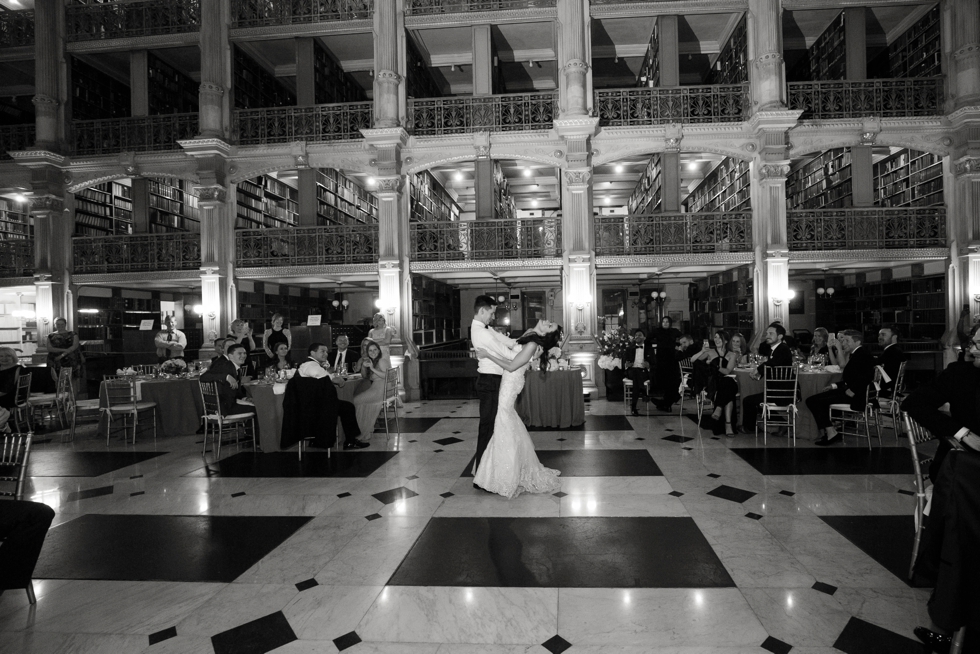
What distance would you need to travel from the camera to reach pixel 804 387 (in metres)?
6.38

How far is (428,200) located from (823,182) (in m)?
8.95

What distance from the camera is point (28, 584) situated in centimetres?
269

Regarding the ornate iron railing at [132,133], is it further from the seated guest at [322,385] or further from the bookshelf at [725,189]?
the bookshelf at [725,189]

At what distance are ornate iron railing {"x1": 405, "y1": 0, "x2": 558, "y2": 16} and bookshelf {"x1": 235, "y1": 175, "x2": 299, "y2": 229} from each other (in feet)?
16.3

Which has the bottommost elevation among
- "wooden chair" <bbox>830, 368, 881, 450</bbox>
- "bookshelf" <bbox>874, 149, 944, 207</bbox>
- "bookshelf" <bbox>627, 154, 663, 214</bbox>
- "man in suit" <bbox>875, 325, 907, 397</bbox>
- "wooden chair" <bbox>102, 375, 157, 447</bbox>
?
"wooden chair" <bbox>830, 368, 881, 450</bbox>

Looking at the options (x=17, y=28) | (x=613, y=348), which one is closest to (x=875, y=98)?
(x=613, y=348)

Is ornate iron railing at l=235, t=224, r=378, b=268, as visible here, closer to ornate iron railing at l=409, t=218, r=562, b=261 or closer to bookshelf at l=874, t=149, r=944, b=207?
ornate iron railing at l=409, t=218, r=562, b=261

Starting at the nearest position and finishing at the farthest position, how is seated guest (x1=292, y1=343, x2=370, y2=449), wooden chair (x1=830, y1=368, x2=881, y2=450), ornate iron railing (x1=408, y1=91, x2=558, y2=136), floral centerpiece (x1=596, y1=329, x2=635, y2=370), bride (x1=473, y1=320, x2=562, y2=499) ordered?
bride (x1=473, y1=320, x2=562, y2=499)
seated guest (x1=292, y1=343, x2=370, y2=449)
wooden chair (x1=830, y1=368, x2=881, y2=450)
floral centerpiece (x1=596, y1=329, x2=635, y2=370)
ornate iron railing (x1=408, y1=91, x2=558, y2=136)

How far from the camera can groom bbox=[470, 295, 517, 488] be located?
13.5 ft

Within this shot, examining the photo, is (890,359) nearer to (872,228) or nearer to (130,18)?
(872,228)

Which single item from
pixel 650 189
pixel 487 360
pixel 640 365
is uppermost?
pixel 650 189

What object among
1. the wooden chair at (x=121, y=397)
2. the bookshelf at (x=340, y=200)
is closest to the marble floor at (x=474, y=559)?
the wooden chair at (x=121, y=397)

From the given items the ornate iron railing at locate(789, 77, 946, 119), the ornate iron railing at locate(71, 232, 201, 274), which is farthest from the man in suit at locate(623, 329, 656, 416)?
the ornate iron railing at locate(71, 232, 201, 274)

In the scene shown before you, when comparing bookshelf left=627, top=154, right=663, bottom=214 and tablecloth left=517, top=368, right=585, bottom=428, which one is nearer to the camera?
tablecloth left=517, top=368, right=585, bottom=428
